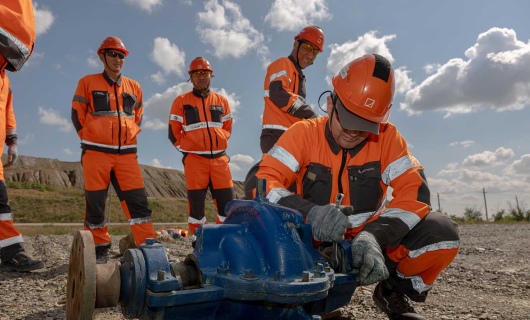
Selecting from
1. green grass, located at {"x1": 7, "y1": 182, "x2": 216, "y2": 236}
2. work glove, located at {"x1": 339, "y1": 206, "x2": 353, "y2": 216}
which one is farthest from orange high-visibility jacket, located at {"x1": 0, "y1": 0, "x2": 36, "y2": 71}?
green grass, located at {"x1": 7, "y1": 182, "x2": 216, "y2": 236}

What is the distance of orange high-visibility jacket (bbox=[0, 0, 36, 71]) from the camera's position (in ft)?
10.8

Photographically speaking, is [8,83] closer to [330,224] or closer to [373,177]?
[373,177]

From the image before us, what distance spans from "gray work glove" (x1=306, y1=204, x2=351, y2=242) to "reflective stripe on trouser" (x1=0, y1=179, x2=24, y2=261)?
3.41 metres

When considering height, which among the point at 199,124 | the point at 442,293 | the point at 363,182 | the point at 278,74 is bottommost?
the point at 442,293

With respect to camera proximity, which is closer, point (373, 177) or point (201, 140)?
point (373, 177)

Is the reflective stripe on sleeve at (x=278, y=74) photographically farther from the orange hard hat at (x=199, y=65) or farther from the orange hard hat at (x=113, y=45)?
the orange hard hat at (x=113, y=45)

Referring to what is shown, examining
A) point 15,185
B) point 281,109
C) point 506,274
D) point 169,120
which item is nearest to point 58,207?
point 15,185

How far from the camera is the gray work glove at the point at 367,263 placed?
187 cm

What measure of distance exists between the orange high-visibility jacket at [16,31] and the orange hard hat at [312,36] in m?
2.84

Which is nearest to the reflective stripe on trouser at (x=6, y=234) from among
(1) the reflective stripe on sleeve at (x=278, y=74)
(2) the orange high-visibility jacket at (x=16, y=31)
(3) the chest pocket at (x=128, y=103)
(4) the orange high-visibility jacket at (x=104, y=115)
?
(4) the orange high-visibility jacket at (x=104, y=115)

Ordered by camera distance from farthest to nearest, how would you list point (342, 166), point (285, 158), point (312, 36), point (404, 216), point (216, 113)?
1. point (216, 113)
2. point (312, 36)
3. point (342, 166)
4. point (285, 158)
5. point (404, 216)

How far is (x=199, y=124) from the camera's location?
6000 mm

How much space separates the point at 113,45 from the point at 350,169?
12.1 ft

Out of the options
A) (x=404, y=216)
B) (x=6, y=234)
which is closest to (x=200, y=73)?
(x=6, y=234)
